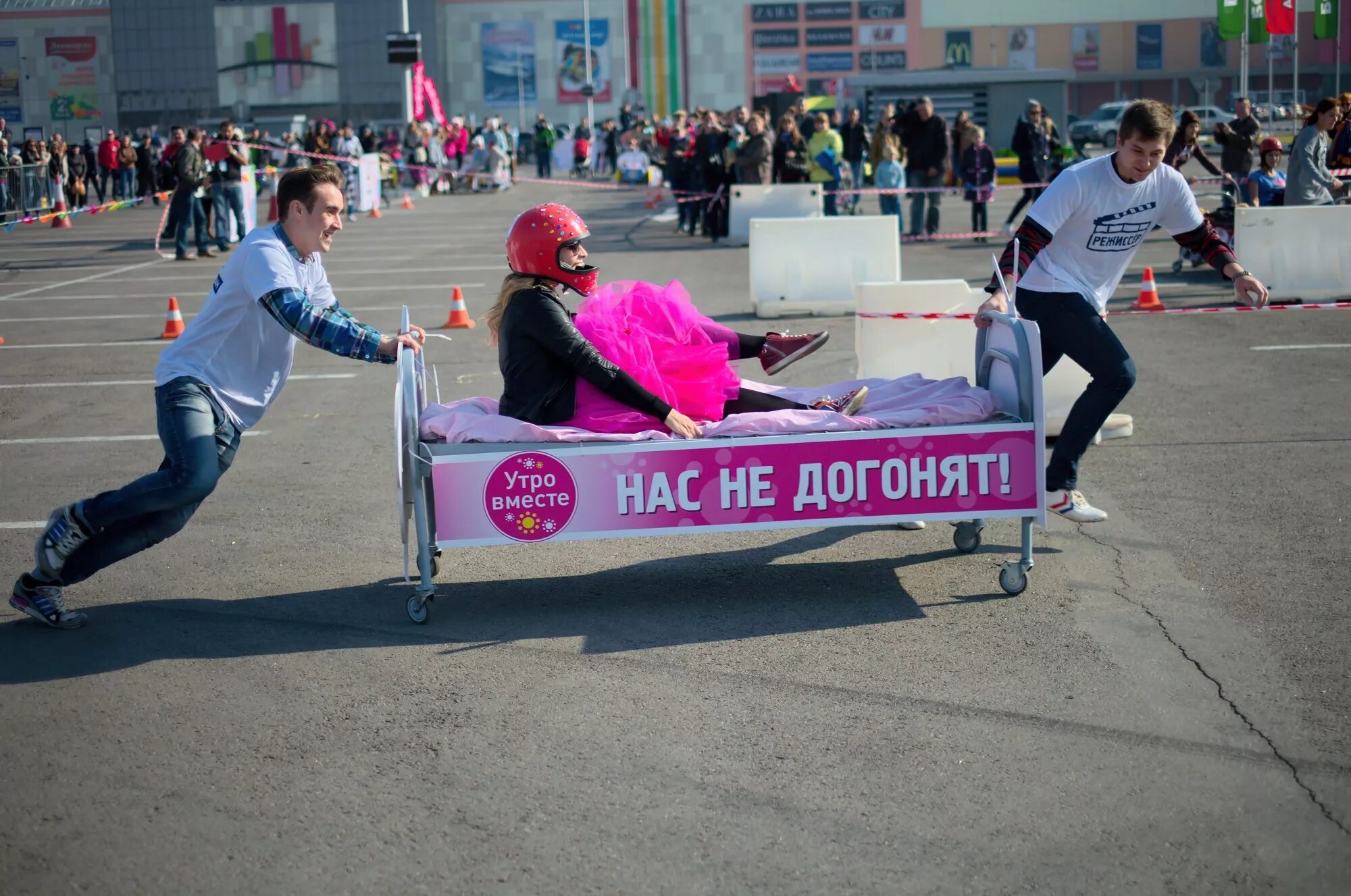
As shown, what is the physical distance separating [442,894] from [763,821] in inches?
34.0

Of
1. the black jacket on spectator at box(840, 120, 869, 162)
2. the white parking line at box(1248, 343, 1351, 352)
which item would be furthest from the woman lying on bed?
the black jacket on spectator at box(840, 120, 869, 162)

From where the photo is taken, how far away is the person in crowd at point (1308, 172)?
14195 mm

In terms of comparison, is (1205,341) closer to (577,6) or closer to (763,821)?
(763,821)

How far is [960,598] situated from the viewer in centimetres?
546

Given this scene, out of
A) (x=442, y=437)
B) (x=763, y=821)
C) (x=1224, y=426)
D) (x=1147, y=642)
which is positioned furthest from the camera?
(x=1224, y=426)

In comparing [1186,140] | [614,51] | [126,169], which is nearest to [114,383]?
[1186,140]

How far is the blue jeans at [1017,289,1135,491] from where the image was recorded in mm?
5953

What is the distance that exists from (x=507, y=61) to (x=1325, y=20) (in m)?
54.9

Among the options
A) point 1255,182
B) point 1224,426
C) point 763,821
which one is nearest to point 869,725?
point 763,821

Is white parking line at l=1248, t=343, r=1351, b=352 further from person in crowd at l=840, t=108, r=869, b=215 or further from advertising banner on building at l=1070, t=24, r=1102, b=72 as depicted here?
advertising banner on building at l=1070, t=24, r=1102, b=72

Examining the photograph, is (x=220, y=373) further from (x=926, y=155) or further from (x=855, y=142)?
(x=855, y=142)

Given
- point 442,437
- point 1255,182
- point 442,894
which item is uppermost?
point 1255,182

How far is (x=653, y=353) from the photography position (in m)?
5.49

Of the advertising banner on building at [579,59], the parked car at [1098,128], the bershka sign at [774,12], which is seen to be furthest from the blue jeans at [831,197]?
the bershka sign at [774,12]
